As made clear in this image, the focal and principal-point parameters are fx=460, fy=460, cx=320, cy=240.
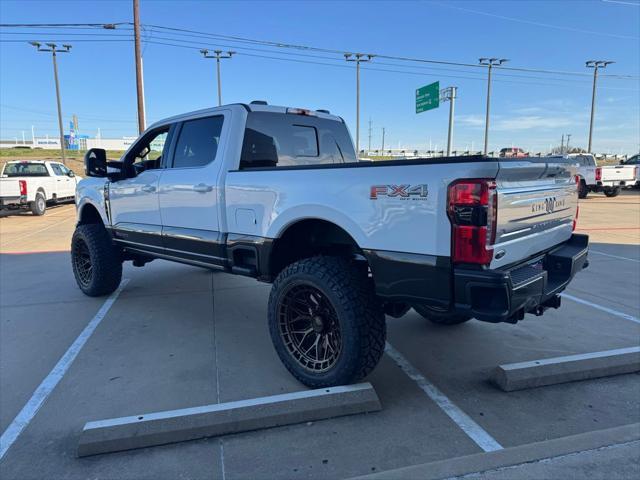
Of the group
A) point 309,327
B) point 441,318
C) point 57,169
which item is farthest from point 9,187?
point 441,318

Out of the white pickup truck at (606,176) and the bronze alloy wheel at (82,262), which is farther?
the white pickup truck at (606,176)

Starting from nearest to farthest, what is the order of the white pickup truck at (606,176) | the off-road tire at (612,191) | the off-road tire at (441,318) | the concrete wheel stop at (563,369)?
the concrete wheel stop at (563,369)
the off-road tire at (441,318)
the white pickup truck at (606,176)
the off-road tire at (612,191)

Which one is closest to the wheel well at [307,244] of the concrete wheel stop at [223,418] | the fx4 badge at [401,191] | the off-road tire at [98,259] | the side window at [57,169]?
the fx4 badge at [401,191]

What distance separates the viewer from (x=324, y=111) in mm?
4980

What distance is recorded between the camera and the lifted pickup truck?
2553mm

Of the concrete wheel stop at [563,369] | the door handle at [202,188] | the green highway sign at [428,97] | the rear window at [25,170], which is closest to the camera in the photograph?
the concrete wheel stop at [563,369]

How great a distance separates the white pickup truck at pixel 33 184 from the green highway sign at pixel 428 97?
18.7 m

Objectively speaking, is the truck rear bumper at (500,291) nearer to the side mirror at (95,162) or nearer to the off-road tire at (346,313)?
the off-road tire at (346,313)

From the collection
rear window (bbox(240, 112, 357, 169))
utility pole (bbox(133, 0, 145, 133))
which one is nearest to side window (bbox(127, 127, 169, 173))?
rear window (bbox(240, 112, 357, 169))

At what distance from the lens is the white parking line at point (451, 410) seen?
277cm

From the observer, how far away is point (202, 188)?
13.4 ft

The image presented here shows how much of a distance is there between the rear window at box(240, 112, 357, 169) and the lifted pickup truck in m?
0.01

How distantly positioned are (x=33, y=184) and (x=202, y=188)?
14.2 metres

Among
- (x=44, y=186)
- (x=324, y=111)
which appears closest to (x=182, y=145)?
(x=324, y=111)
